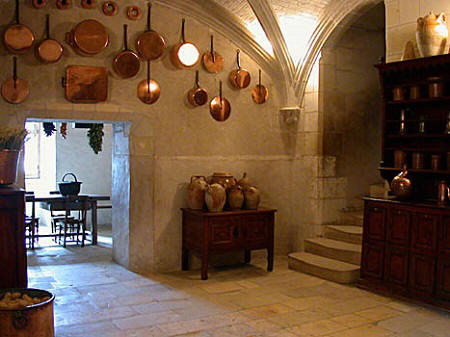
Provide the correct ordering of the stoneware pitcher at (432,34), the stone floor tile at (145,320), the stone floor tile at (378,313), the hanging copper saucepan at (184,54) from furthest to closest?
the hanging copper saucepan at (184,54), the stoneware pitcher at (432,34), the stone floor tile at (378,313), the stone floor tile at (145,320)

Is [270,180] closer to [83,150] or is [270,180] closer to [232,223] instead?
[232,223]

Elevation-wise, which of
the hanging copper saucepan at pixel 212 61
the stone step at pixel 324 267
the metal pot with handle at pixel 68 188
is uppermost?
the hanging copper saucepan at pixel 212 61

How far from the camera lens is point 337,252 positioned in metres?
5.51

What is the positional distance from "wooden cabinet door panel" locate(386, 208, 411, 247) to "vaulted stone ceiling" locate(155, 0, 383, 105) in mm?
2282

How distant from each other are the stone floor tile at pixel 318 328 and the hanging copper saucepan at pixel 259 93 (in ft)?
10.3

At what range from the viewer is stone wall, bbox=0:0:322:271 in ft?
16.4

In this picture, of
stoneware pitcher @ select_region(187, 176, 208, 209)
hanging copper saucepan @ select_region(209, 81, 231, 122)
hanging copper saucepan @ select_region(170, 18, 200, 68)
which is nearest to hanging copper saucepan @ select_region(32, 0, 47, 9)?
hanging copper saucepan @ select_region(170, 18, 200, 68)

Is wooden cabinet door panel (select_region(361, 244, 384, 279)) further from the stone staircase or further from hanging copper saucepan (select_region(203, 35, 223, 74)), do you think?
hanging copper saucepan (select_region(203, 35, 223, 74))

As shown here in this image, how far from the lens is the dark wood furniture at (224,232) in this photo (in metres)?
5.20

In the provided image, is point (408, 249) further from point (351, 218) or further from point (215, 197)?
point (215, 197)

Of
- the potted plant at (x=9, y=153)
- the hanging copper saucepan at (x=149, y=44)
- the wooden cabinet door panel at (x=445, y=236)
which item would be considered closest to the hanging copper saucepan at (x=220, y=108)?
the hanging copper saucepan at (x=149, y=44)

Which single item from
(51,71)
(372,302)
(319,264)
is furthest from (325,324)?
(51,71)

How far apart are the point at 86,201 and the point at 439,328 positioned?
504cm

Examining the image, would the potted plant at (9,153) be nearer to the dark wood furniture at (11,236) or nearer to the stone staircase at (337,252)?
the dark wood furniture at (11,236)
